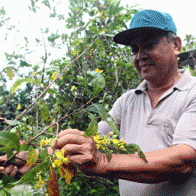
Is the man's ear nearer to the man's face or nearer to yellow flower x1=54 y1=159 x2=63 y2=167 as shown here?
the man's face

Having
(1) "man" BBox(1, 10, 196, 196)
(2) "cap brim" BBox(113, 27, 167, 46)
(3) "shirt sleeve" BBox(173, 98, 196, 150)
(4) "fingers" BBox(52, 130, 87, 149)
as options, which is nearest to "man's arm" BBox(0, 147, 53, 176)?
(4) "fingers" BBox(52, 130, 87, 149)

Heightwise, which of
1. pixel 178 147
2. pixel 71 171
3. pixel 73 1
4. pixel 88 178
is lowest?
pixel 88 178

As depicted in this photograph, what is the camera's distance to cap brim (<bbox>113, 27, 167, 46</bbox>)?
59.6 inches

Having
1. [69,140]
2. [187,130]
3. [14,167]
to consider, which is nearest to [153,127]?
[187,130]

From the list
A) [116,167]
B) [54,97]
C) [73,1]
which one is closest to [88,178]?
[54,97]

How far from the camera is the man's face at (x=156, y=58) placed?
1488 mm

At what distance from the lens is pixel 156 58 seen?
148 cm

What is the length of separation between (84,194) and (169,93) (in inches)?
83.3

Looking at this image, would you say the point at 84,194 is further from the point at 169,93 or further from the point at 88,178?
the point at 169,93

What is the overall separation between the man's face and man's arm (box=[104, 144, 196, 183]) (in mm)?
704

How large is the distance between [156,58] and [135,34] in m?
0.32

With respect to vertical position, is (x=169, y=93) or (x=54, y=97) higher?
(x=169, y=93)

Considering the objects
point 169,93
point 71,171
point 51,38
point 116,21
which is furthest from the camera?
point 51,38

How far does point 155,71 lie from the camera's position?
152 cm
